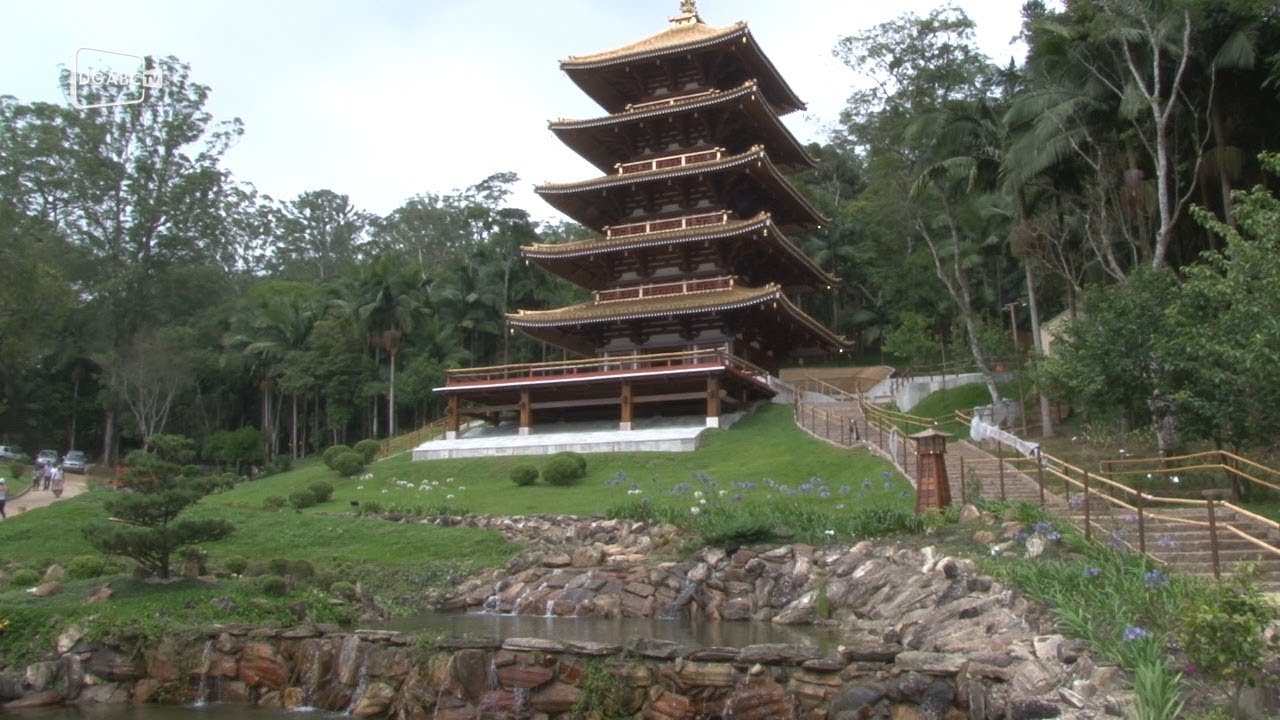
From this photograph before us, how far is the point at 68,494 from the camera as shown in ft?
122

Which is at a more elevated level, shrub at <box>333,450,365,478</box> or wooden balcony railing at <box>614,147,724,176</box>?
wooden balcony railing at <box>614,147,724,176</box>

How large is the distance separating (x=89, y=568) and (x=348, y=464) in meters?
15.5

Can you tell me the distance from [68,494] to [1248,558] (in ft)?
122

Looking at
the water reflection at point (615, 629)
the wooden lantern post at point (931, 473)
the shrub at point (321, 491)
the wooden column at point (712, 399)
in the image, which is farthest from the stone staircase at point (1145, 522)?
the shrub at point (321, 491)

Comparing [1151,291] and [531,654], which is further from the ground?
[1151,291]

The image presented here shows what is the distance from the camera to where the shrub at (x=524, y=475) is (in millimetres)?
28547

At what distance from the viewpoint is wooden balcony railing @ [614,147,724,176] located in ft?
129

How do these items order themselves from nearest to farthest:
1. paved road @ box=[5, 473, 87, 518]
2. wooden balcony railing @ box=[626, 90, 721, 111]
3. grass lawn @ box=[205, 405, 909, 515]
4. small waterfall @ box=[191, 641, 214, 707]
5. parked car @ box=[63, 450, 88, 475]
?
small waterfall @ box=[191, 641, 214, 707] < grass lawn @ box=[205, 405, 909, 515] < paved road @ box=[5, 473, 87, 518] < wooden balcony railing @ box=[626, 90, 721, 111] < parked car @ box=[63, 450, 88, 475]

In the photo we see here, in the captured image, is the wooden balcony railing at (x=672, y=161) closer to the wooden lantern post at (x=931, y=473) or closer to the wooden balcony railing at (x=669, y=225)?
the wooden balcony railing at (x=669, y=225)

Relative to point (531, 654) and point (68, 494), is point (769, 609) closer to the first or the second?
point (531, 654)

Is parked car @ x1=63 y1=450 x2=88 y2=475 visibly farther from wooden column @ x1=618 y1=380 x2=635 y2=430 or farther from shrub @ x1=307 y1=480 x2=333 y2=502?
wooden column @ x1=618 y1=380 x2=635 y2=430

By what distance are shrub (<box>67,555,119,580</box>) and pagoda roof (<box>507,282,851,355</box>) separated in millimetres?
20619

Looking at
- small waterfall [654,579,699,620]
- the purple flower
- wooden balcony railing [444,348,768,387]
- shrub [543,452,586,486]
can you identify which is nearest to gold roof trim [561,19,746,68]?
wooden balcony railing [444,348,768,387]

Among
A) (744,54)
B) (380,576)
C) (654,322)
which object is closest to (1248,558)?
(380,576)
